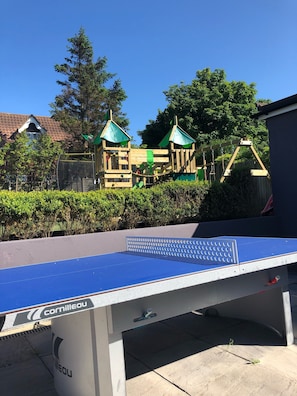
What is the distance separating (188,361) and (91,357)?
1.62 m

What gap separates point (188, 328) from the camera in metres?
5.09

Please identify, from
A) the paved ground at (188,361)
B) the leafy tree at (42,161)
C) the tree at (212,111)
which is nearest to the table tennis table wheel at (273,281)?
the paved ground at (188,361)

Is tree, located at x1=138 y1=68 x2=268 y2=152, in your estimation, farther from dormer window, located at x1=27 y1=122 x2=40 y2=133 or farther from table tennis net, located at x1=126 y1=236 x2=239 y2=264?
table tennis net, located at x1=126 y1=236 x2=239 y2=264

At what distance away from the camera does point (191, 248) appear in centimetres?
372

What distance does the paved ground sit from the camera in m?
3.35

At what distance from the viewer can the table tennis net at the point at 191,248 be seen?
10.6 ft

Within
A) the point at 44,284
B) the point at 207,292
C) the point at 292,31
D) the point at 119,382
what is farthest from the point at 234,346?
→ the point at 292,31

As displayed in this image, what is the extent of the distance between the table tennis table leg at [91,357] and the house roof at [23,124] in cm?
2356

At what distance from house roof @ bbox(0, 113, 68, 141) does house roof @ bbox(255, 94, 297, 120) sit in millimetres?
18386

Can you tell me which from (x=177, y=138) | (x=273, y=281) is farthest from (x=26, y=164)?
(x=273, y=281)

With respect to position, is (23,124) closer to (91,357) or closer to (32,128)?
(32,128)

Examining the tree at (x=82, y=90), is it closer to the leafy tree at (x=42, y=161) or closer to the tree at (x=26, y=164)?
the leafy tree at (x=42, y=161)

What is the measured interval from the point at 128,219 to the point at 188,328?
3.78 metres

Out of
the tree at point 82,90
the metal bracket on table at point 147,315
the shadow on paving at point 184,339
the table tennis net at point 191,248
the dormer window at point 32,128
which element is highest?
the tree at point 82,90
